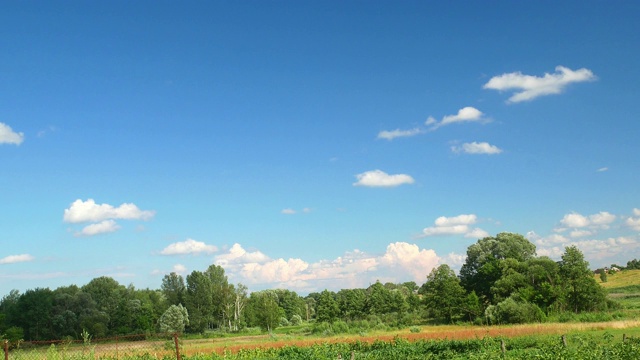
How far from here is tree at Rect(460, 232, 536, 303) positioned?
79.3 metres

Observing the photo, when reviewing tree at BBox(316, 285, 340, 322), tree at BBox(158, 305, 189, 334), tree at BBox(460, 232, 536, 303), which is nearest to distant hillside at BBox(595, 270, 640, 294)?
tree at BBox(460, 232, 536, 303)

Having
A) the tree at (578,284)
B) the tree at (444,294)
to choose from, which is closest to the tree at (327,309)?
the tree at (444,294)

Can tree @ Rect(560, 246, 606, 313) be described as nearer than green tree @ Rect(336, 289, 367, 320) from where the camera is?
Yes

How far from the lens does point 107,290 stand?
87.0m

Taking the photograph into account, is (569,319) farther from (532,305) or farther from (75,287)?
(75,287)

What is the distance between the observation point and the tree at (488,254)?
79.3m

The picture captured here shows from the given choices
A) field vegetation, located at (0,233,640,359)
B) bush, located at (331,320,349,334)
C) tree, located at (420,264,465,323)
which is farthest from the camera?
tree, located at (420,264,465,323)

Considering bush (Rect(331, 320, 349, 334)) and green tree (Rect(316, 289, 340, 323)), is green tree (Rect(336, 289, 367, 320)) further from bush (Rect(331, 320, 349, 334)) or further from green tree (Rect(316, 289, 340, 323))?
bush (Rect(331, 320, 349, 334))

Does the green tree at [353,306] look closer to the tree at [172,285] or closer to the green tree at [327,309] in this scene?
the green tree at [327,309]

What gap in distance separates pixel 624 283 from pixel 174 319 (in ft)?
291

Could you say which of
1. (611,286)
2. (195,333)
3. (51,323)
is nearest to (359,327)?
(195,333)

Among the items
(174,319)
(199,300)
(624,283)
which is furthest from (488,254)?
(174,319)

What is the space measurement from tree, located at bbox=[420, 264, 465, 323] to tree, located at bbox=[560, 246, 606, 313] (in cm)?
1325

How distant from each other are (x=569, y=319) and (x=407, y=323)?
24006 mm
